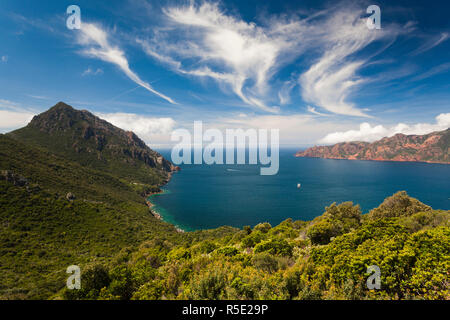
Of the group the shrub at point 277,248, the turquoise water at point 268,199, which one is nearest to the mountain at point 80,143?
the turquoise water at point 268,199

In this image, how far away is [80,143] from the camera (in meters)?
146

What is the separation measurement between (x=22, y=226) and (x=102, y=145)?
138304 mm

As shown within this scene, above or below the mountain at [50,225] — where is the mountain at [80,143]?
above

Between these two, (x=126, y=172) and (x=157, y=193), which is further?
(x=126, y=172)

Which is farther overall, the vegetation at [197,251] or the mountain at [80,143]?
the mountain at [80,143]

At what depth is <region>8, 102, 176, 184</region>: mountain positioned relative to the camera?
442 ft

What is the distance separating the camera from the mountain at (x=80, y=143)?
134750 millimetres

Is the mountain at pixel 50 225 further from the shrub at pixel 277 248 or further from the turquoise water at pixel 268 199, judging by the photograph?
the turquoise water at pixel 268 199

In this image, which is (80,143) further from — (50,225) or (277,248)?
(277,248)

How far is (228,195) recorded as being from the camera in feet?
391

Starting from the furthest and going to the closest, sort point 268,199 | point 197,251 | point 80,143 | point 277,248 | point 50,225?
point 80,143 → point 268,199 → point 50,225 → point 197,251 → point 277,248

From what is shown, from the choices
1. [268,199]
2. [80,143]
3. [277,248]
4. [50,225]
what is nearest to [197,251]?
[277,248]
